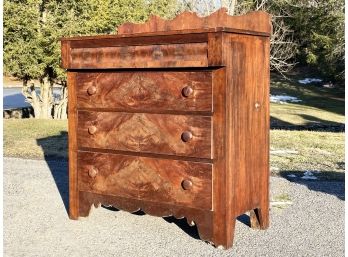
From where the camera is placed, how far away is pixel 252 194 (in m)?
4.79

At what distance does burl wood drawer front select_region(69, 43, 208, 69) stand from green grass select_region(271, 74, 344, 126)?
1531 cm

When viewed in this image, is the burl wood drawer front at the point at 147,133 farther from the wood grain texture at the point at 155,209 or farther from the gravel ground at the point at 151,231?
the gravel ground at the point at 151,231

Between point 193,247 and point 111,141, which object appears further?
point 111,141

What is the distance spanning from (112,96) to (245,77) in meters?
1.17

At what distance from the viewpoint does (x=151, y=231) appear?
4.94 metres

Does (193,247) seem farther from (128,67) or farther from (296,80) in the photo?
(296,80)

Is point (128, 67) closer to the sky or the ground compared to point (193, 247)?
closer to the sky

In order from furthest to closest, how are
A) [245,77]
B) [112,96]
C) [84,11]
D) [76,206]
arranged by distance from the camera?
1. [84,11]
2. [76,206]
3. [112,96]
4. [245,77]

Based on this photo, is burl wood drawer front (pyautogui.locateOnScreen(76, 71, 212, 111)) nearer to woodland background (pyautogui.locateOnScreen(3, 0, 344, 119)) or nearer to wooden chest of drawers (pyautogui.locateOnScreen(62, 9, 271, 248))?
wooden chest of drawers (pyautogui.locateOnScreen(62, 9, 271, 248))

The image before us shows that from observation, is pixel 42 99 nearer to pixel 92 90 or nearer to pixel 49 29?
pixel 49 29

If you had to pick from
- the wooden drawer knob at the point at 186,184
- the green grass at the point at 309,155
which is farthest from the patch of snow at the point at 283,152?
the wooden drawer knob at the point at 186,184

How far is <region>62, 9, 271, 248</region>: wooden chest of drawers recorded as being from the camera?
4.35 metres

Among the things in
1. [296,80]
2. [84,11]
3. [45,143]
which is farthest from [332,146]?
[296,80]

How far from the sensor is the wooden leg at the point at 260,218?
496 cm
